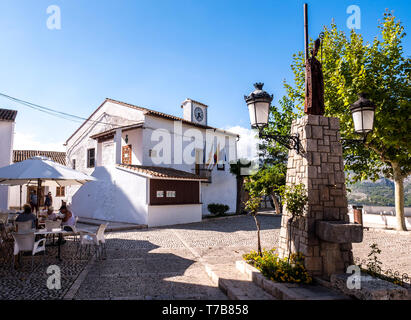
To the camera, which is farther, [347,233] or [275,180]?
[275,180]

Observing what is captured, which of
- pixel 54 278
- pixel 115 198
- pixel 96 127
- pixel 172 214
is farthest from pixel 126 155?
pixel 54 278

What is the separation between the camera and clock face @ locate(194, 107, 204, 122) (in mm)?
23828

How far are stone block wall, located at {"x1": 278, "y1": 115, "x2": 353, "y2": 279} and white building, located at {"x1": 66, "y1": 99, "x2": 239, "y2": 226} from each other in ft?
33.2

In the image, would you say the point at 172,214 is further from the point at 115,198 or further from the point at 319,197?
the point at 319,197

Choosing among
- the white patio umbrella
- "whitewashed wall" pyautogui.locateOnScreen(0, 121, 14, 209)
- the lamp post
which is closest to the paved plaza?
the white patio umbrella

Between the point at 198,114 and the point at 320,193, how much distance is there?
1976 centimetres

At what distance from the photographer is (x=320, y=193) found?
5.04 metres

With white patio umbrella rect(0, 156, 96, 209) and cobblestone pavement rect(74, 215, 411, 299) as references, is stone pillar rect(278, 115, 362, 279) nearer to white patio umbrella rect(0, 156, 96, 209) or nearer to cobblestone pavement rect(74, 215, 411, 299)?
cobblestone pavement rect(74, 215, 411, 299)

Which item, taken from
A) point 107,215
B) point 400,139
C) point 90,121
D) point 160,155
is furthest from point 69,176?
point 90,121

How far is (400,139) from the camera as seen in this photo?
10508mm

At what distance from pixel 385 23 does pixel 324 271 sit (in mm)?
12010

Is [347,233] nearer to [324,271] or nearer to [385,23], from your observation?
[324,271]

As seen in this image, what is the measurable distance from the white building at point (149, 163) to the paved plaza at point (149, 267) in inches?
159

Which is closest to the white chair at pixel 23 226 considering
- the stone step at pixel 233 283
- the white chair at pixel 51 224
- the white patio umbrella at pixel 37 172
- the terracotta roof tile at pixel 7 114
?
A: the white chair at pixel 51 224
